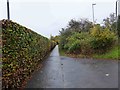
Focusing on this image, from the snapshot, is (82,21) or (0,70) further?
(82,21)

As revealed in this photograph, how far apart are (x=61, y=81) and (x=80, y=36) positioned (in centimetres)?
1906

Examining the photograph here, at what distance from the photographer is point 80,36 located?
27.4m

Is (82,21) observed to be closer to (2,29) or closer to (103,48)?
(103,48)

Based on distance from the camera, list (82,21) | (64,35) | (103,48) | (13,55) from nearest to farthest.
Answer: (13,55) → (103,48) → (64,35) → (82,21)

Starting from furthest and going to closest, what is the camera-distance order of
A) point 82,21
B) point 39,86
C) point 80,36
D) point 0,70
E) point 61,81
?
point 82,21 < point 80,36 < point 61,81 < point 39,86 < point 0,70

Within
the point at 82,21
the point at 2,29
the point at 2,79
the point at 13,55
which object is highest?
the point at 82,21

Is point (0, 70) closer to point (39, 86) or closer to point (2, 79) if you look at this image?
point (2, 79)

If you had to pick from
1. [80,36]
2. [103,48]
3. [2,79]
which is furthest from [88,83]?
[80,36]

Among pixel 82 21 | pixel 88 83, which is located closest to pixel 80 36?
pixel 82 21

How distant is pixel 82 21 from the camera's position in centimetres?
4375

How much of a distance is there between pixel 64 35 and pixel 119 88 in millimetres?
26525

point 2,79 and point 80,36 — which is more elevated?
point 80,36

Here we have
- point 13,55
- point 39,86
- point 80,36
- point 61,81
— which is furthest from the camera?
point 80,36

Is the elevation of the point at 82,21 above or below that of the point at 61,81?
above
